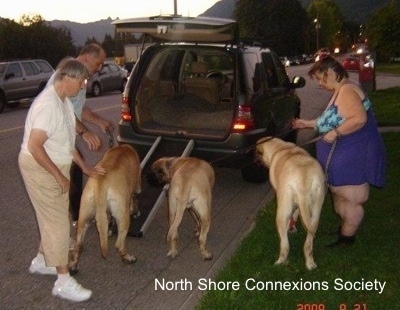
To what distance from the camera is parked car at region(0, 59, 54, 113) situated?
66.6 ft

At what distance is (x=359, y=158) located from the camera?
5223 millimetres

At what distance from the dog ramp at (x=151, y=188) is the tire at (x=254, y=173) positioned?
120cm

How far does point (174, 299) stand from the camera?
4703 mm

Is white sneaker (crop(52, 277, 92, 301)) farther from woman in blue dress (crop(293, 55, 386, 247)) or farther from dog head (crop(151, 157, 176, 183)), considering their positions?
woman in blue dress (crop(293, 55, 386, 247))

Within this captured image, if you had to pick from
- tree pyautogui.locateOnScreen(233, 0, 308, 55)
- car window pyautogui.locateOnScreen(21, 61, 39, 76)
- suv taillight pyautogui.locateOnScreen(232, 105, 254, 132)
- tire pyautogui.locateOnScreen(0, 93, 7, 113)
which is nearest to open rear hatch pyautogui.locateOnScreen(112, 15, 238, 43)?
suv taillight pyautogui.locateOnScreen(232, 105, 254, 132)

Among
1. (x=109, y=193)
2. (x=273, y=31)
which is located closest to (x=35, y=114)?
(x=109, y=193)

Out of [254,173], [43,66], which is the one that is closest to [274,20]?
[43,66]

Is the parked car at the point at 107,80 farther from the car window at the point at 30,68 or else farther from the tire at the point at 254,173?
the tire at the point at 254,173

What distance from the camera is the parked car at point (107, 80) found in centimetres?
2580

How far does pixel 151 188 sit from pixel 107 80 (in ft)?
68.3

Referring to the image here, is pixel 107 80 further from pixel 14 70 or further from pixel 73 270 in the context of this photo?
pixel 73 270

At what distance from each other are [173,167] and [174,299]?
151cm

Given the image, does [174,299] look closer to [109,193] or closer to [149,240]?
[109,193]

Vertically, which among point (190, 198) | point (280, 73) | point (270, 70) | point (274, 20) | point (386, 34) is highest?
point (274, 20)
